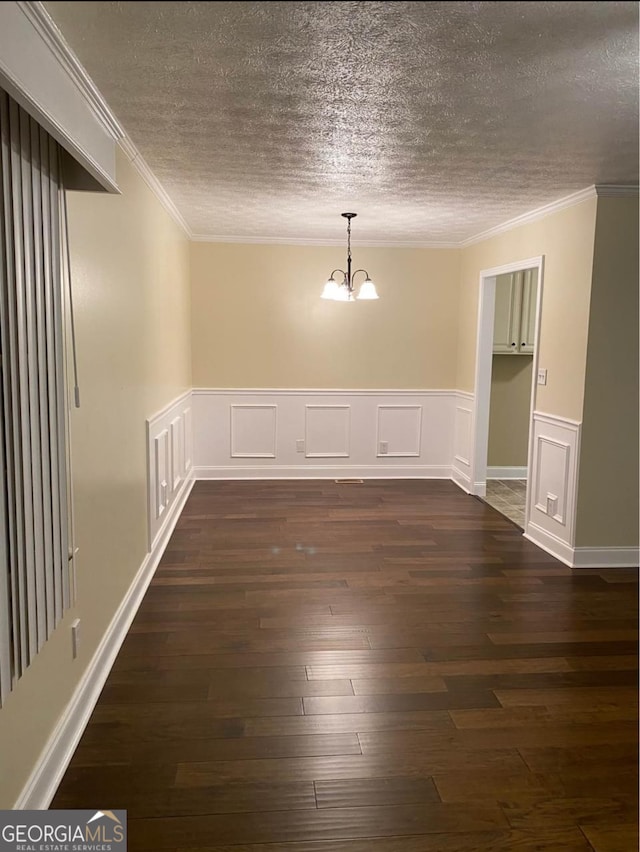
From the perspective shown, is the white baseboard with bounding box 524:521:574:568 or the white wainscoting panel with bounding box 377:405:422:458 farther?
the white wainscoting panel with bounding box 377:405:422:458

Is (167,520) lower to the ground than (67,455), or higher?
lower

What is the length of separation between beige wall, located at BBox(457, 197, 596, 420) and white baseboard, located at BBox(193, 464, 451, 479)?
81.2 inches

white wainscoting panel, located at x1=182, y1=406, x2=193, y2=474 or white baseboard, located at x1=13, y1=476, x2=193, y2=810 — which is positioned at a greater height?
white wainscoting panel, located at x1=182, y1=406, x2=193, y2=474

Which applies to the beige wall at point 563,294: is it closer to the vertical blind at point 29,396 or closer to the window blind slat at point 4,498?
the vertical blind at point 29,396

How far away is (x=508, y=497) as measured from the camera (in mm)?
5598

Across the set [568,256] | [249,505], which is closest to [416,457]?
[249,505]

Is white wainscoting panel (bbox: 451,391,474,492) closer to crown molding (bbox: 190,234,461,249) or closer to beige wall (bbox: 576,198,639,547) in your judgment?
crown molding (bbox: 190,234,461,249)

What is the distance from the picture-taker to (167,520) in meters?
4.31

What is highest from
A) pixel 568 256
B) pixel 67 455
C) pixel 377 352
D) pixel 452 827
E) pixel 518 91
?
pixel 518 91

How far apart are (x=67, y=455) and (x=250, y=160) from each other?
1.89 metres

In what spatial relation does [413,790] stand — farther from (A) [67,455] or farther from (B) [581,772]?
(A) [67,455]

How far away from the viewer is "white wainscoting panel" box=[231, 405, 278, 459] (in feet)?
19.7

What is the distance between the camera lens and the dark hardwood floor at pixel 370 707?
5.99ft

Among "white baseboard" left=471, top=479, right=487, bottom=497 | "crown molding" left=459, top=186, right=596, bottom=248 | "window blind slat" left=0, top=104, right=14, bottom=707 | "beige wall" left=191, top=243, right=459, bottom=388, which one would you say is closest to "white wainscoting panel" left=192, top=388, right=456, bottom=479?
"beige wall" left=191, top=243, right=459, bottom=388
